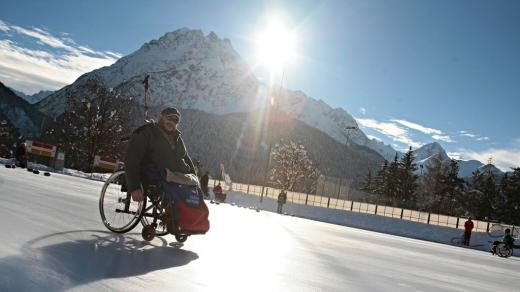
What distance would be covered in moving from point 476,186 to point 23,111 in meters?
175

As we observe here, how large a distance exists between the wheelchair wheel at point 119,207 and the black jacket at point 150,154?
364 mm

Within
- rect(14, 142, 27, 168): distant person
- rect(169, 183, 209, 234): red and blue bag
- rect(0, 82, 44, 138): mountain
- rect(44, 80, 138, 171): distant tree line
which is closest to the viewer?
rect(169, 183, 209, 234): red and blue bag

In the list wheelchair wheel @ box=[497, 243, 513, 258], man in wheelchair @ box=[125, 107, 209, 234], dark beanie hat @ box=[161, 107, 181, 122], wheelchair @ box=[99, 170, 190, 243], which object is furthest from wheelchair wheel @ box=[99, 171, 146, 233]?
wheelchair wheel @ box=[497, 243, 513, 258]

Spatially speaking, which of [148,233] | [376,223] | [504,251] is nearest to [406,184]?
[376,223]

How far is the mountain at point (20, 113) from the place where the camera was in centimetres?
17388

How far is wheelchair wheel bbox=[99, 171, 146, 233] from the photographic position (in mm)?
4691

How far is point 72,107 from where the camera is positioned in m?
54.1

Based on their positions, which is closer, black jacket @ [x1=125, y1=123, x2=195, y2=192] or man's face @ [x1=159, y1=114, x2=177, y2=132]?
black jacket @ [x1=125, y1=123, x2=195, y2=192]

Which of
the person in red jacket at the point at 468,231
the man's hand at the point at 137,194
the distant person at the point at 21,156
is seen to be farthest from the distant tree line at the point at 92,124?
the man's hand at the point at 137,194

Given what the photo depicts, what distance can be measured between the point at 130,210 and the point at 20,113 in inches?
7891

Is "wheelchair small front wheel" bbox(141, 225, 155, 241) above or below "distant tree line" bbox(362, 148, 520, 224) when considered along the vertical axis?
below

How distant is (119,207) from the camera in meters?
4.91

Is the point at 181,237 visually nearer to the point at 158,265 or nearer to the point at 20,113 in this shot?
the point at 158,265

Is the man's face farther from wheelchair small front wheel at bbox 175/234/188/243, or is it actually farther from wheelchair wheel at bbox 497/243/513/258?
wheelchair wheel at bbox 497/243/513/258
